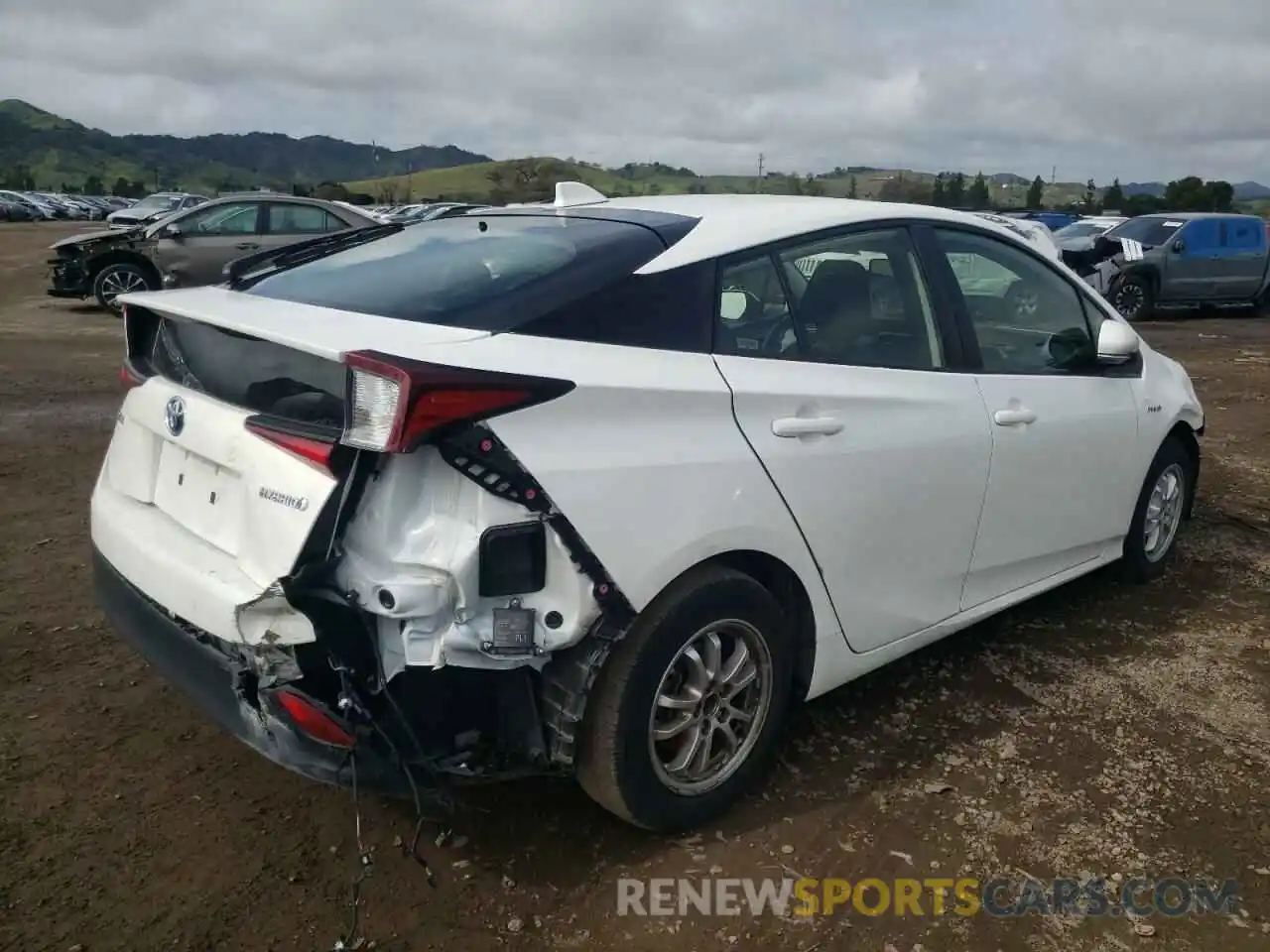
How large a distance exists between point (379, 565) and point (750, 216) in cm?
160

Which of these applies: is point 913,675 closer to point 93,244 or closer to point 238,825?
point 238,825

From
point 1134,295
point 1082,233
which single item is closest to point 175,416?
point 1134,295

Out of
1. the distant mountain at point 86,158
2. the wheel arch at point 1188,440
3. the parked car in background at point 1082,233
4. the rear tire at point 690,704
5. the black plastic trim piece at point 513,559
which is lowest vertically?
the rear tire at point 690,704

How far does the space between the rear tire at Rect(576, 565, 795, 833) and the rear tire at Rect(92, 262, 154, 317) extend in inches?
519

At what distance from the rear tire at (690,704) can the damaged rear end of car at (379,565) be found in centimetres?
11

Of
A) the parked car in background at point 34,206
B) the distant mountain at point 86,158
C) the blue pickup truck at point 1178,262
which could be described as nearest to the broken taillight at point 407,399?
the blue pickup truck at point 1178,262

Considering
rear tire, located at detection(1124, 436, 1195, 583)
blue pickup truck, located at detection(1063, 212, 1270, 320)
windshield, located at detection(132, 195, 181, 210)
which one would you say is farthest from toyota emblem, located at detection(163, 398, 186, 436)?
windshield, located at detection(132, 195, 181, 210)

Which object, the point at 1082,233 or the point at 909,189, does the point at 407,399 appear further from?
the point at 909,189

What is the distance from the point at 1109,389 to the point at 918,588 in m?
1.41

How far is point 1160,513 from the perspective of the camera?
4.73 m

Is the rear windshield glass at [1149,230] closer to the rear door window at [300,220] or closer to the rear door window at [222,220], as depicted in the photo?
the rear door window at [300,220]

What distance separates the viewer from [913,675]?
3.83 metres

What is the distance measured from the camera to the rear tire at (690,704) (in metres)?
2.54

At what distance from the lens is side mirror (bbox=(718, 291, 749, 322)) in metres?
2.81
